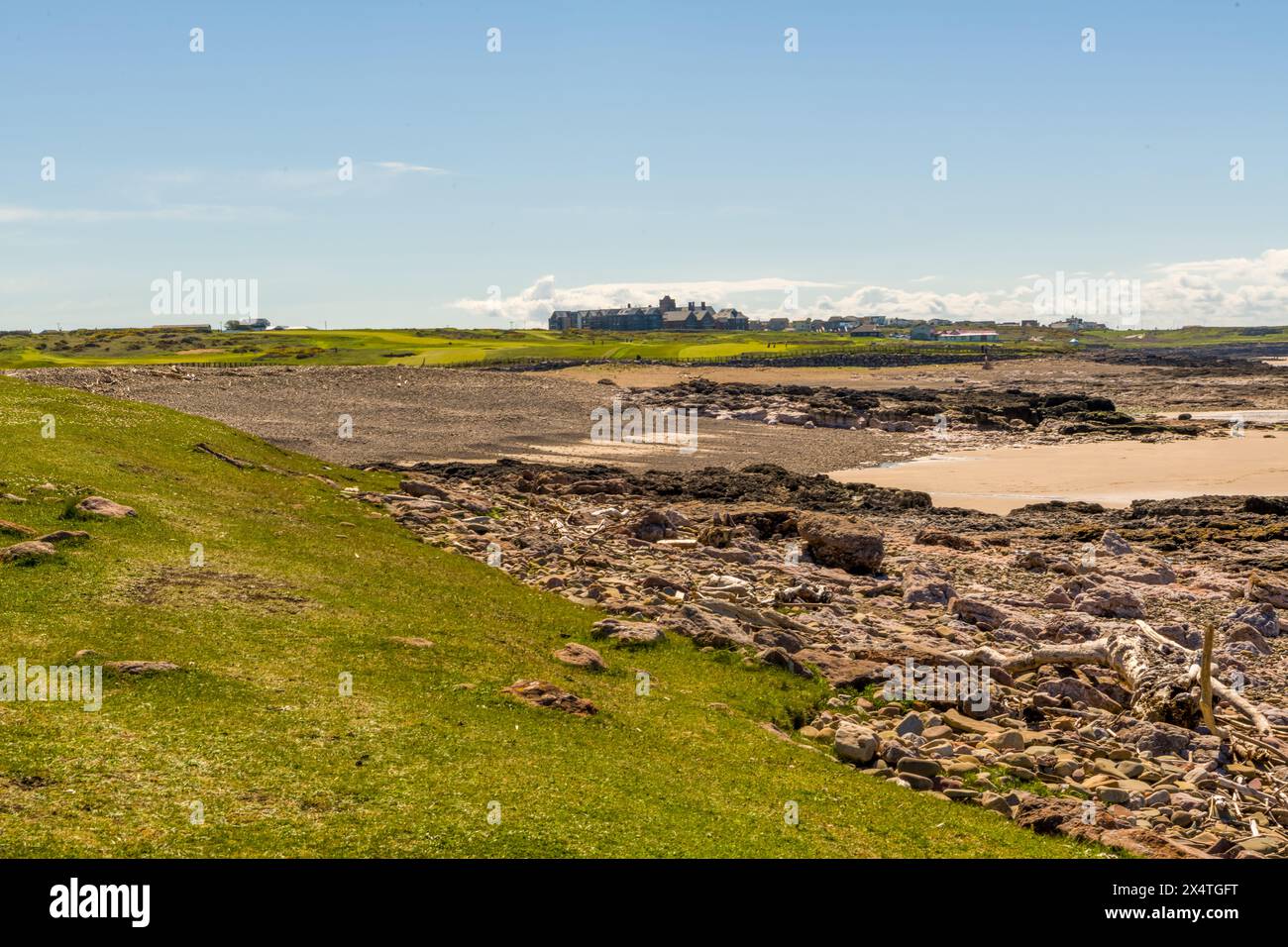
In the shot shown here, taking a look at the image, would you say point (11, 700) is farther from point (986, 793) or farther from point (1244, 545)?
point (1244, 545)

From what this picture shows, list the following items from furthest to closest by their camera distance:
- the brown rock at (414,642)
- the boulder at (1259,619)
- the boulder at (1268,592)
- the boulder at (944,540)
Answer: the boulder at (944,540) → the boulder at (1268,592) → the boulder at (1259,619) → the brown rock at (414,642)

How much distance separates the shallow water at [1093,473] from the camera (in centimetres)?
5412

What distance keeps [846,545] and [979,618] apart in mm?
6409

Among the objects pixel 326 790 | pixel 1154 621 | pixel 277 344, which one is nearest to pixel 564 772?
pixel 326 790

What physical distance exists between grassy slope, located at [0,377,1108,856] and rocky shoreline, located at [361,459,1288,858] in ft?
4.67

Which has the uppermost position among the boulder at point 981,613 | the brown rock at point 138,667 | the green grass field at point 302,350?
the green grass field at point 302,350

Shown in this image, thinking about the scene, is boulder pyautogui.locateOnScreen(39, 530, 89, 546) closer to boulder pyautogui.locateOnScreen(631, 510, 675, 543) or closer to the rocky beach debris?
boulder pyautogui.locateOnScreen(631, 510, 675, 543)

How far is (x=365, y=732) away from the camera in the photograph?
49.4ft

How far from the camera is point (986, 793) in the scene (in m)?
17.0

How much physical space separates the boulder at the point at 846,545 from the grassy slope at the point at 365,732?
449 inches

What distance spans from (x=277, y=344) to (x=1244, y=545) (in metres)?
147

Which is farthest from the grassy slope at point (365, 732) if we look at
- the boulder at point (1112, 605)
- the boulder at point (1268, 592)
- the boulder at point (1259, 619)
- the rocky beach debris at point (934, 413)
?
the rocky beach debris at point (934, 413)

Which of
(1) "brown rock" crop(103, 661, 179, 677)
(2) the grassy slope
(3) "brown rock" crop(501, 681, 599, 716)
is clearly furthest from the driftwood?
(1) "brown rock" crop(103, 661, 179, 677)

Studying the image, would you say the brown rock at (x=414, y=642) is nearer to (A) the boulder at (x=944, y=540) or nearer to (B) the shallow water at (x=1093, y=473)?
(A) the boulder at (x=944, y=540)
